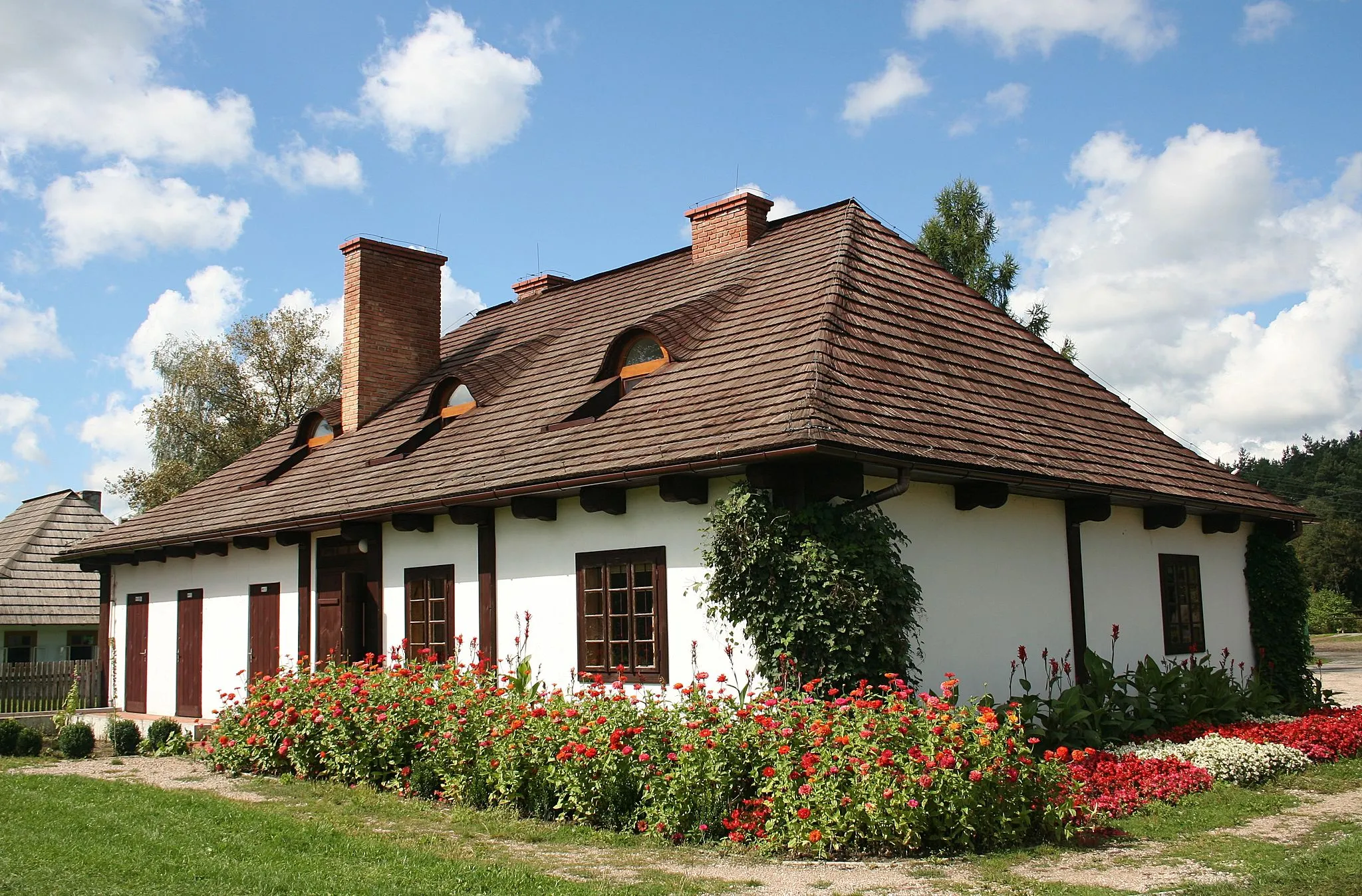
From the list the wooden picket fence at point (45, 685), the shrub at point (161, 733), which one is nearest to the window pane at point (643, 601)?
the shrub at point (161, 733)

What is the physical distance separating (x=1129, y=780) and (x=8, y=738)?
44.6 ft

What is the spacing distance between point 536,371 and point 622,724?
23.8ft

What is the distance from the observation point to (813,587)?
30.9 ft

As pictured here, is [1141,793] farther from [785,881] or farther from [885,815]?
[785,881]

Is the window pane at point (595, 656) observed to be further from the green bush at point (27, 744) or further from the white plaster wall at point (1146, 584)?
the green bush at point (27, 744)

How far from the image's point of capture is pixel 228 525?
15906 mm

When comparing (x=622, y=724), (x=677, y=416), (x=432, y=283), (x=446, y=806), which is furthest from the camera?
(x=432, y=283)

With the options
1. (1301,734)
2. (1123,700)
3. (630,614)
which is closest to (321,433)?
(630,614)

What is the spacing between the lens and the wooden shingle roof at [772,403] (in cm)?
1033

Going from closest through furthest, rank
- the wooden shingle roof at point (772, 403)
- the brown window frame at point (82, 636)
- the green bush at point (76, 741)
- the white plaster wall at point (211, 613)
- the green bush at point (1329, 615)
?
the wooden shingle roof at point (772, 403)
the green bush at point (76, 741)
the white plaster wall at point (211, 613)
the brown window frame at point (82, 636)
the green bush at point (1329, 615)

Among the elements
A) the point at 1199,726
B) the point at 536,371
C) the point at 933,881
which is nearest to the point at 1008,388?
the point at 1199,726

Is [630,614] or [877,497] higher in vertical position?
[877,497]

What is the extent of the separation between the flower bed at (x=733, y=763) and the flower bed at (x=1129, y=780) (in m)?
0.65

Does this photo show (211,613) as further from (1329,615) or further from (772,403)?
(1329,615)
